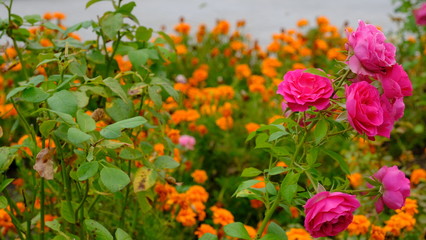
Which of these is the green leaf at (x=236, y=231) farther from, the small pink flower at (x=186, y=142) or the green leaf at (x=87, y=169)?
the small pink flower at (x=186, y=142)

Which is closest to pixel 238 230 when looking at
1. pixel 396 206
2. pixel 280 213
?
pixel 396 206

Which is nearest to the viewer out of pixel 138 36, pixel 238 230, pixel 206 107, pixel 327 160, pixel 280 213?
pixel 238 230

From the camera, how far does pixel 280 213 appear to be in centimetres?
213

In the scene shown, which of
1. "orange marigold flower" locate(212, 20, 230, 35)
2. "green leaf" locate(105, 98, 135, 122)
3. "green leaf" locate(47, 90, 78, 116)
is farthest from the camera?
"orange marigold flower" locate(212, 20, 230, 35)

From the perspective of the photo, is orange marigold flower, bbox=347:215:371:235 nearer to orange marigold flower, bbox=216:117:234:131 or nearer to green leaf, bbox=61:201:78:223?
green leaf, bbox=61:201:78:223

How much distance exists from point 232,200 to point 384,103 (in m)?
1.30

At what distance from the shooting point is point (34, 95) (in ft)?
3.52

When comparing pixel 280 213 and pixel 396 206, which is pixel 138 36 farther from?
pixel 280 213

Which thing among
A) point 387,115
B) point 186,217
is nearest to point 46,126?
point 387,115

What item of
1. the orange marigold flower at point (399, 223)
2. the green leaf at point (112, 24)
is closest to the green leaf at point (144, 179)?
the green leaf at point (112, 24)

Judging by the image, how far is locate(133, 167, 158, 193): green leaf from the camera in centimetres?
119

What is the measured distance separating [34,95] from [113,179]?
9.4 inches

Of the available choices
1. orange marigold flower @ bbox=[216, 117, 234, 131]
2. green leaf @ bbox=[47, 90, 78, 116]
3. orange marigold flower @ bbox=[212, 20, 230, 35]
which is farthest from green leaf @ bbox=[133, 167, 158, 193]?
orange marigold flower @ bbox=[212, 20, 230, 35]

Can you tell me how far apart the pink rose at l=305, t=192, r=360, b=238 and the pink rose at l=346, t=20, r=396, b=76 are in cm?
22
